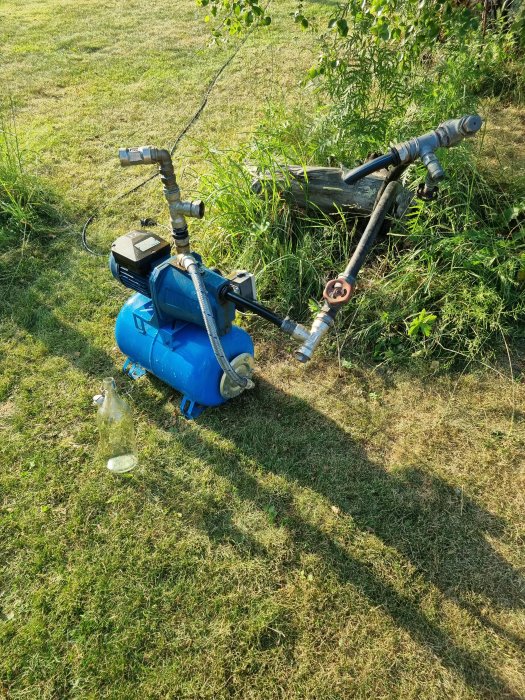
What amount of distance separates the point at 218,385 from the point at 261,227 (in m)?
1.21

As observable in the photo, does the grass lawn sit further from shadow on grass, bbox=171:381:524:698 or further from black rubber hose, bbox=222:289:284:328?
black rubber hose, bbox=222:289:284:328

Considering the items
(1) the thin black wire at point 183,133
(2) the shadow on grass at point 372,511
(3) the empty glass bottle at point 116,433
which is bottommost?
(2) the shadow on grass at point 372,511

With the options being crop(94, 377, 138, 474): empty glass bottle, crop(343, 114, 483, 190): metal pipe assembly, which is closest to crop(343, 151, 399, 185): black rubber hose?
crop(343, 114, 483, 190): metal pipe assembly

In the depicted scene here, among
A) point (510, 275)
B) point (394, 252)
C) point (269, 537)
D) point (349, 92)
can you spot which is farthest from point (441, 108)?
point (269, 537)

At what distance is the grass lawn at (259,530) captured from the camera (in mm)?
1871

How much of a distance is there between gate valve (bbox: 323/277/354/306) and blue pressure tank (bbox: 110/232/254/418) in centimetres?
47

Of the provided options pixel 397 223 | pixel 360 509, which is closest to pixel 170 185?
pixel 397 223

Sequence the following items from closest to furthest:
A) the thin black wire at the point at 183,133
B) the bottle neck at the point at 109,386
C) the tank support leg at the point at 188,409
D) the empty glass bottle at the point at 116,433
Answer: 1. the bottle neck at the point at 109,386
2. the empty glass bottle at the point at 116,433
3. the tank support leg at the point at 188,409
4. the thin black wire at the point at 183,133

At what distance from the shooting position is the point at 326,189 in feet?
11.0

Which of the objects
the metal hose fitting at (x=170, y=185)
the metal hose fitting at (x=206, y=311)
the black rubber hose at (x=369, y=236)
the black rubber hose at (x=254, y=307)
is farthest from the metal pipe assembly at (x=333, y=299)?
the metal hose fitting at (x=170, y=185)

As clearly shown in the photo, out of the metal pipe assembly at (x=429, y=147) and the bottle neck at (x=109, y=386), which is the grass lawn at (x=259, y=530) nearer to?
the bottle neck at (x=109, y=386)

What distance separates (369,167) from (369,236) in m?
0.38

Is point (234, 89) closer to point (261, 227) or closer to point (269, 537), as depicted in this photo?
point (261, 227)

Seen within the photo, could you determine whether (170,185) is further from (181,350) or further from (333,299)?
(333,299)
